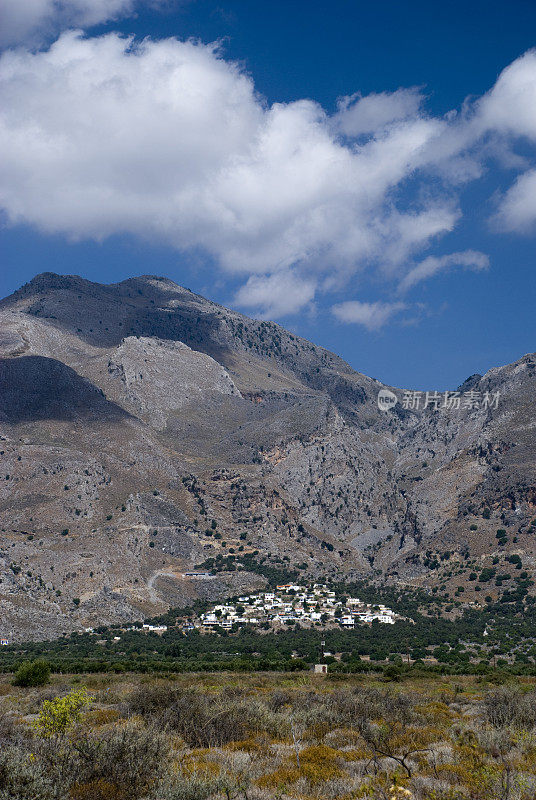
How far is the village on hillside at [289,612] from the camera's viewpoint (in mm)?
110562

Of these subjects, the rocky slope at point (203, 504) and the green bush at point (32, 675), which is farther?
the rocky slope at point (203, 504)

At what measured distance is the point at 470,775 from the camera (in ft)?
44.8

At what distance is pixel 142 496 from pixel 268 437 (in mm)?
57582

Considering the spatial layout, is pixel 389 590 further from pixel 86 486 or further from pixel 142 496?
pixel 86 486

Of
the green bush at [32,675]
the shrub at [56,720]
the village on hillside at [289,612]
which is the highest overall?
the shrub at [56,720]

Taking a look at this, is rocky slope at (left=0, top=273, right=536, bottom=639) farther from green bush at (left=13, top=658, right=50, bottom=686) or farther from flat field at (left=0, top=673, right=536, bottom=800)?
flat field at (left=0, top=673, right=536, bottom=800)

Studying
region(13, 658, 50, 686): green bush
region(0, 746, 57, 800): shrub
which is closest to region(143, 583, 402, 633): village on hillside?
region(13, 658, 50, 686): green bush

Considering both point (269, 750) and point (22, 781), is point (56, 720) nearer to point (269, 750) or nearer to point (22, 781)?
point (22, 781)

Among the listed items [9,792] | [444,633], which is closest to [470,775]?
[9,792]

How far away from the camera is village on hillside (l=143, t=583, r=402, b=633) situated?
111 m

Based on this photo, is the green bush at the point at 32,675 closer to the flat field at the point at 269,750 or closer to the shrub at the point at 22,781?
the flat field at the point at 269,750

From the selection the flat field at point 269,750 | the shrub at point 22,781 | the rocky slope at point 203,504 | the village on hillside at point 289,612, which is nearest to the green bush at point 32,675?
the flat field at point 269,750

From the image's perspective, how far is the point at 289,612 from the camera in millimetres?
117312

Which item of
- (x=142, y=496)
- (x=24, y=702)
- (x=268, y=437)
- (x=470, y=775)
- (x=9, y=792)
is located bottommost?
(x=24, y=702)
